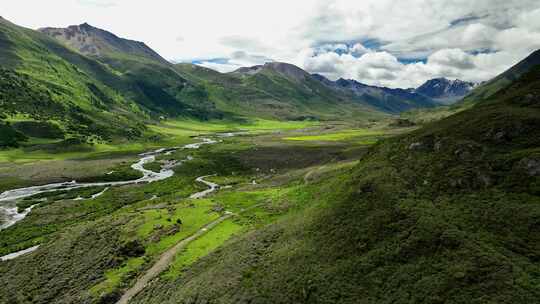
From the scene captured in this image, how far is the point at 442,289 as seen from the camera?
102ft

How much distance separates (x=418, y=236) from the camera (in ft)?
124

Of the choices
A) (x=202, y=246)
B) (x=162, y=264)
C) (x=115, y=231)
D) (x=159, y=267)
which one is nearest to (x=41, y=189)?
(x=115, y=231)

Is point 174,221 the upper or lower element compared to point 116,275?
upper

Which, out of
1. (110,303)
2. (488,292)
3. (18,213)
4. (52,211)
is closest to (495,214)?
(488,292)

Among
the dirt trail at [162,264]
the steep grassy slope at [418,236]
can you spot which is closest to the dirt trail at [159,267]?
the dirt trail at [162,264]

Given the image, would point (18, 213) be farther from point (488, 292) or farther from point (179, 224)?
point (488, 292)

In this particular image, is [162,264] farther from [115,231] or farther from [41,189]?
[41,189]

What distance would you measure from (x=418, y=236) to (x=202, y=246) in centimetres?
3774

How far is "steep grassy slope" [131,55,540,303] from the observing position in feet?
106

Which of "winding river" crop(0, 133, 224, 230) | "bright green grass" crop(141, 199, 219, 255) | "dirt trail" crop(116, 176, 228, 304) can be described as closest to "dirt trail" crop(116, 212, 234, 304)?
"dirt trail" crop(116, 176, 228, 304)

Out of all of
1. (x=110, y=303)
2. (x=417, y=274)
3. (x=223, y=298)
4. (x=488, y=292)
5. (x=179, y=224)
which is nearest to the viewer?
(x=488, y=292)

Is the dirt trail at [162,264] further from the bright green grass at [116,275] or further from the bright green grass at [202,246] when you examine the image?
the bright green grass at [116,275]

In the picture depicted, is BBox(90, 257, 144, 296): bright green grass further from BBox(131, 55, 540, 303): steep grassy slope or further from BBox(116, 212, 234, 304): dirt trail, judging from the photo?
BBox(131, 55, 540, 303): steep grassy slope

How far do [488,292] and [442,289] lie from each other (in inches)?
145
